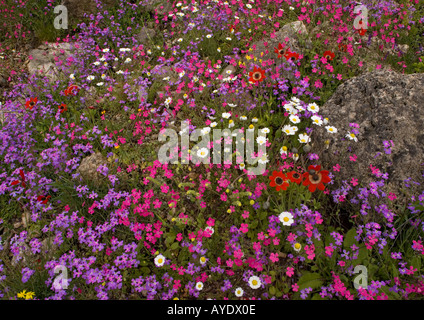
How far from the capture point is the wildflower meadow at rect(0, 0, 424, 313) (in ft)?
9.20

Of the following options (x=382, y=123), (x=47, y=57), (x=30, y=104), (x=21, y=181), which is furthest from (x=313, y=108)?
(x=47, y=57)

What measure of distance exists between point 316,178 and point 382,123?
54.9 inches

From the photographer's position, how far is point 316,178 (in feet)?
8.86

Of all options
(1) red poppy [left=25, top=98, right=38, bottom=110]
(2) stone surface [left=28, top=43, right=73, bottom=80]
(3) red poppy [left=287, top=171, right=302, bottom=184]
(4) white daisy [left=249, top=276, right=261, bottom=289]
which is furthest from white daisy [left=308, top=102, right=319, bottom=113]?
(2) stone surface [left=28, top=43, right=73, bottom=80]

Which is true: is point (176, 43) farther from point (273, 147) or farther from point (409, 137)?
→ point (409, 137)

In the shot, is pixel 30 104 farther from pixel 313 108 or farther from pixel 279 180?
pixel 313 108

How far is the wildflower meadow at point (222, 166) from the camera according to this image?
9.20ft

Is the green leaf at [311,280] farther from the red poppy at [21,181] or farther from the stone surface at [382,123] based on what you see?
the red poppy at [21,181]

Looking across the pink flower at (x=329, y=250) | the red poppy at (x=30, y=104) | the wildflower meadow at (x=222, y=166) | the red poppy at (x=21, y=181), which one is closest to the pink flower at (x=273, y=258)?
the wildflower meadow at (x=222, y=166)

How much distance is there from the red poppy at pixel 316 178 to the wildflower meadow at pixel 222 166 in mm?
13

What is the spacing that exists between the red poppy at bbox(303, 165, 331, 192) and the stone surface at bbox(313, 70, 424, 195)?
0.80 metres

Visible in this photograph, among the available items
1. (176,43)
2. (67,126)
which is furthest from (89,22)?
(67,126)

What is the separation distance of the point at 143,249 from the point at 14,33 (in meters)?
6.85

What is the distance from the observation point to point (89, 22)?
671cm
